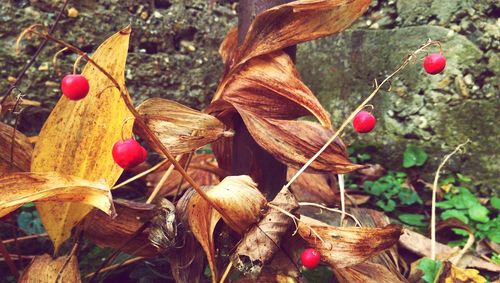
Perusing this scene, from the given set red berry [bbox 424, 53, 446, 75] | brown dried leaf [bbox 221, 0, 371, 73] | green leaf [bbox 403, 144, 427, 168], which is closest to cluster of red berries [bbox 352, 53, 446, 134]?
red berry [bbox 424, 53, 446, 75]

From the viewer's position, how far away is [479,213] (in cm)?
108

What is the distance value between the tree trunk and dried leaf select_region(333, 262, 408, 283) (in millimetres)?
178

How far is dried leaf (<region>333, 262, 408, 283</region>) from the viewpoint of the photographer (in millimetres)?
705

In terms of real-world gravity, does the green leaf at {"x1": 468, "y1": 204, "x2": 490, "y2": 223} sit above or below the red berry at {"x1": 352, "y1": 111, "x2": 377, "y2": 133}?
below

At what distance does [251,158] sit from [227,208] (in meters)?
0.19

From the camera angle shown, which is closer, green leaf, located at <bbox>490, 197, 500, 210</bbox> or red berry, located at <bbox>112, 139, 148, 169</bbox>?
red berry, located at <bbox>112, 139, 148, 169</bbox>


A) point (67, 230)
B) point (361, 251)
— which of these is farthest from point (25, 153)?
point (361, 251)

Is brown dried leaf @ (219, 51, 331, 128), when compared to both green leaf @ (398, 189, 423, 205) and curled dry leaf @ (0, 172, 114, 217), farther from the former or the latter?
green leaf @ (398, 189, 423, 205)

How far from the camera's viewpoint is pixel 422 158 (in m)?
1.25

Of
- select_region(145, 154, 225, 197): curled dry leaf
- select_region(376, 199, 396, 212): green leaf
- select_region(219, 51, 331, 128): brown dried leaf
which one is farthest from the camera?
select_region(376, 199, 396, 212): green leaf

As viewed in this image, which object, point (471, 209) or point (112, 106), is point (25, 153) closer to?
point (112, 106)

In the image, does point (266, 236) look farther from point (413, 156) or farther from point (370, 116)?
point (413, 156)

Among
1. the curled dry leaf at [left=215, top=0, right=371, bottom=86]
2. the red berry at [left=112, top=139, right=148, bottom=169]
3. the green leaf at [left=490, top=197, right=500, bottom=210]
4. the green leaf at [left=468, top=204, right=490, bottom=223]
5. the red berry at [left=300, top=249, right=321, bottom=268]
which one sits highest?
the curled dry leaf at [left=215, top=0, right=371, bottom=86]

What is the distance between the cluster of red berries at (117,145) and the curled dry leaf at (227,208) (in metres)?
0.12
